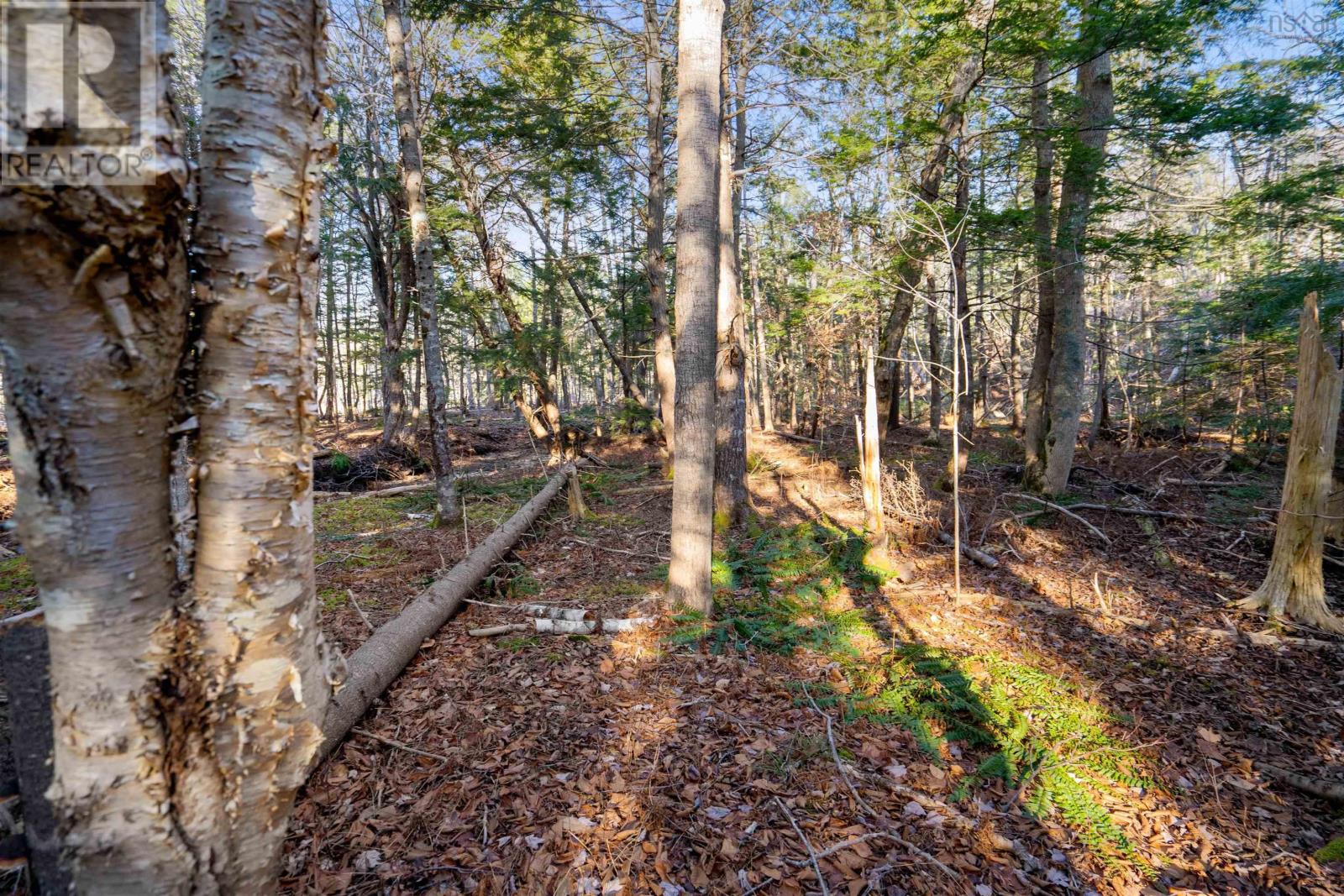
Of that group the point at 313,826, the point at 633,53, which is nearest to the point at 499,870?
the point at 313,826

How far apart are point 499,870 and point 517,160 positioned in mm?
12619

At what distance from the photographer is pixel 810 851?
256 centimetres

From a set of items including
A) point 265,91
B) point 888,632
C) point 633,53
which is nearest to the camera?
point 265,91

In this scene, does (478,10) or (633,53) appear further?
(633,53)

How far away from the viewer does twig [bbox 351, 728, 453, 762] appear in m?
3.17

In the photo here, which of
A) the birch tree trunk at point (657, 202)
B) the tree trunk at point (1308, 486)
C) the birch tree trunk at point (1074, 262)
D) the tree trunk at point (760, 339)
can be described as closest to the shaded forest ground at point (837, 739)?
the tree trunk at point (1308, 486)

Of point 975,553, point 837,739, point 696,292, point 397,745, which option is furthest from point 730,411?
point 397,745

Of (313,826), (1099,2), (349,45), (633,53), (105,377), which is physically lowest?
(313,826)

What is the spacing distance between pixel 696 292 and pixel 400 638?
3704 mm

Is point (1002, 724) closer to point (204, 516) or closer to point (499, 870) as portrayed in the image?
point (499, 870)

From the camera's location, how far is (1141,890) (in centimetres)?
252

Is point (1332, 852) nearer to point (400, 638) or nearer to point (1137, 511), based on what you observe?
point (400, 638)

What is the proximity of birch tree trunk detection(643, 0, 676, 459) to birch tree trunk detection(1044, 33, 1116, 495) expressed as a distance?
6.21 m

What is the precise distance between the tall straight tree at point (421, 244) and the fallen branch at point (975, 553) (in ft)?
22.5
